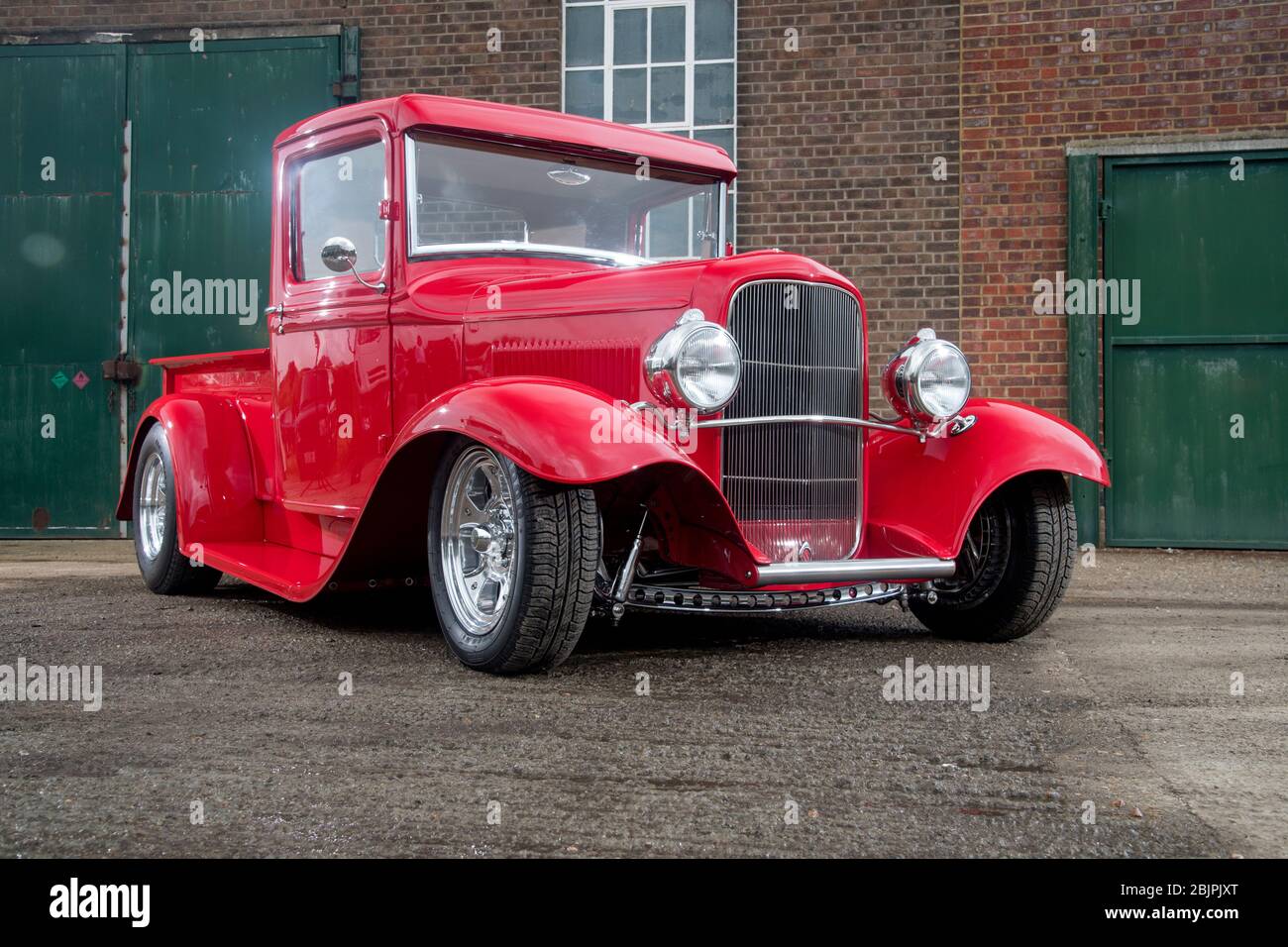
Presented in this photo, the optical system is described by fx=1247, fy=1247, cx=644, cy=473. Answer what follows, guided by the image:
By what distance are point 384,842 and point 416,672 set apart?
167cm

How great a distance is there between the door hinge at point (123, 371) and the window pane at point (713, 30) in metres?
4.86

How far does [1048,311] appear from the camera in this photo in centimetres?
886

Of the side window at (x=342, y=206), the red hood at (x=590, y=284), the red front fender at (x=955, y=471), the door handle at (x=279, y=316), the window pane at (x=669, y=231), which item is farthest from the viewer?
the door handle at (x=279, y=316)

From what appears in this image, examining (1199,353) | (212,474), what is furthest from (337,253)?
(1199,353)

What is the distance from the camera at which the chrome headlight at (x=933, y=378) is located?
Result: 175 inches

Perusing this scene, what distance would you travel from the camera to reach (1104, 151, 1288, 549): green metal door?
8734 mm

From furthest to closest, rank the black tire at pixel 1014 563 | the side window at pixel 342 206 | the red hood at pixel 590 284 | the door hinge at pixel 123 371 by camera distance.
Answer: the door hinge at pixel 123 371, the side window at pixel 342 206, the black tire at pixel 1014 563, the red hood at pixel 590 284

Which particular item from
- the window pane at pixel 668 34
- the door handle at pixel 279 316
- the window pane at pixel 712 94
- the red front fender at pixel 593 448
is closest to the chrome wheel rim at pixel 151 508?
the door handle at pixel 279 316

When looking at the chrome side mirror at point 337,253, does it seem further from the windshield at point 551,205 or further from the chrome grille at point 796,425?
the chrome grille at point 796,425

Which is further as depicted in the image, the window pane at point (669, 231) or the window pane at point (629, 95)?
the window pane at point (629, 95)

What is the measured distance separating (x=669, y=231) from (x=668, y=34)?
4738 millimetres

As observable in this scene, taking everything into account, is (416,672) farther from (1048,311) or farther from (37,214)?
(37,214)

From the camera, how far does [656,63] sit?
30.8ft
